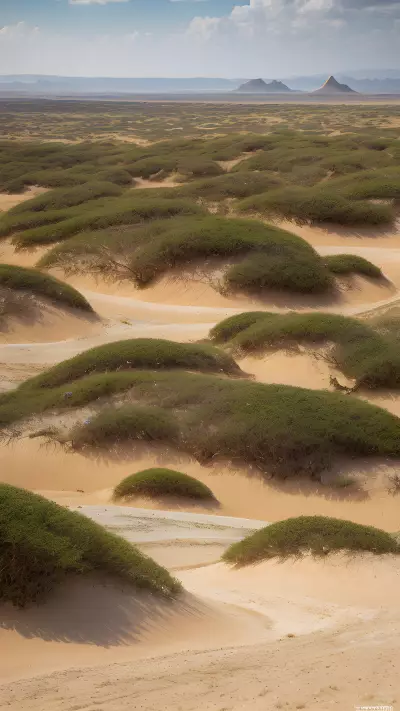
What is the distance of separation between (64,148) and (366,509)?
59.7 metres

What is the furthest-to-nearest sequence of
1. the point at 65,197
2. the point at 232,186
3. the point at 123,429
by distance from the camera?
the point at 232,186, the point at 65,197, the point at 123,429

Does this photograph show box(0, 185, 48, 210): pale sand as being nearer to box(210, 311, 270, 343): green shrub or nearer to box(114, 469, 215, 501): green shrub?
box(210, 311, 270, 343): green shrub

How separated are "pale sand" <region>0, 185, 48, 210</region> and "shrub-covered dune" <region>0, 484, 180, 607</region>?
139ft

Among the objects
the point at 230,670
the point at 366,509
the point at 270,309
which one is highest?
the point at 270,309

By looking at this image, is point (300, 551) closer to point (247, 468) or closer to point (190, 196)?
point (247, 468)

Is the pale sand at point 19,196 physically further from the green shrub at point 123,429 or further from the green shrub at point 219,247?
the green shrub at point 123,429

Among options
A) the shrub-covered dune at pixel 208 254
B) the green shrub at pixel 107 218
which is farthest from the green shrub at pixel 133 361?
the green shrub at pixel 107 218

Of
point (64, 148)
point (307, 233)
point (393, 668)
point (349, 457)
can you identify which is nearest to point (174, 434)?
point (349, 457)

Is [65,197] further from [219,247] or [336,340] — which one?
[336,340]

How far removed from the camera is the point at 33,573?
6977 millimetres

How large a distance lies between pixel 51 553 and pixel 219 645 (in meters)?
1.89

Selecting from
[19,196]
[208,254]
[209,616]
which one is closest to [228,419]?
[209,616]

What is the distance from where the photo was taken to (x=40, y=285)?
2334 cm

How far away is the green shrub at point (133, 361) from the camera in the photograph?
17.1 m
